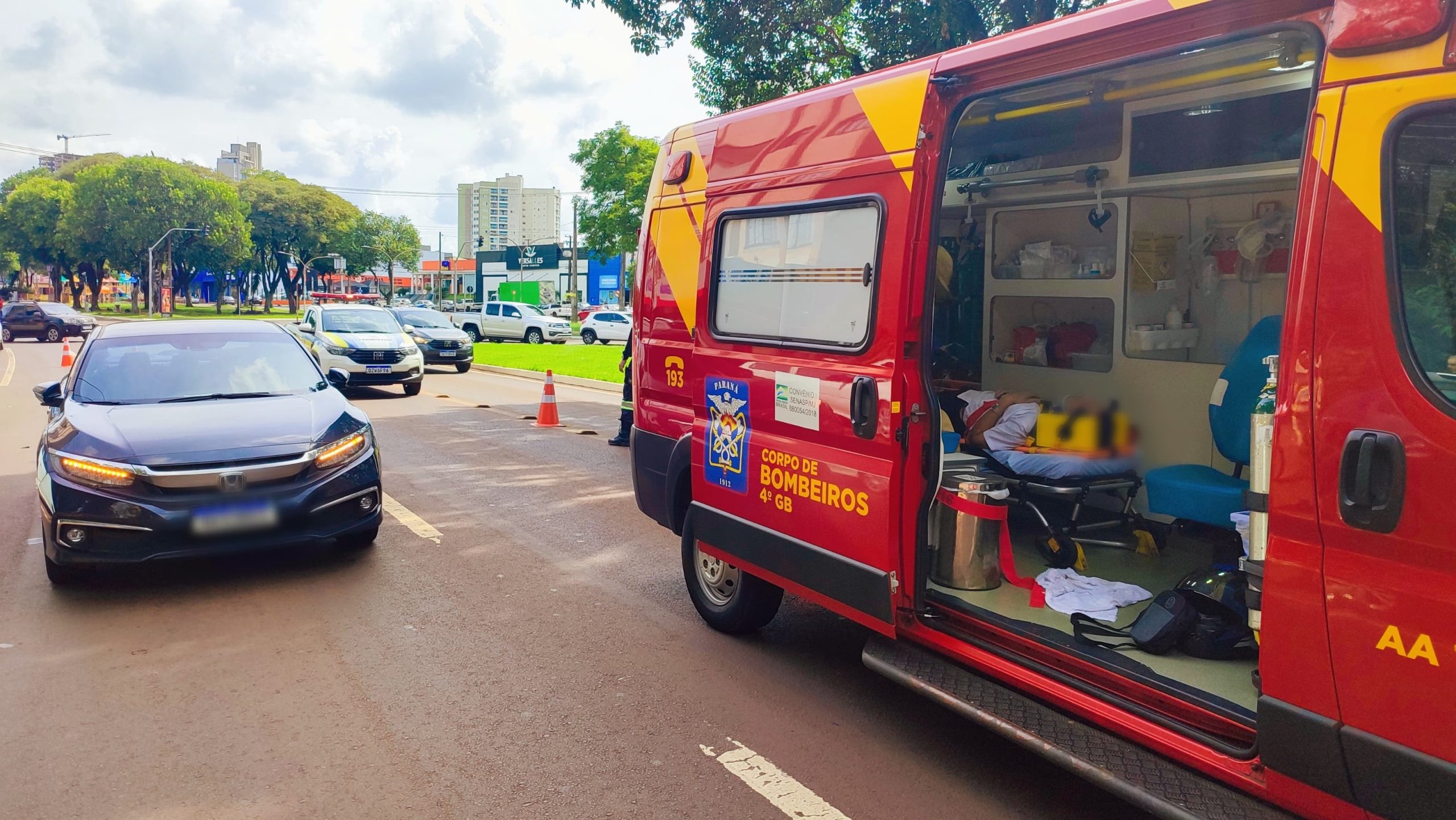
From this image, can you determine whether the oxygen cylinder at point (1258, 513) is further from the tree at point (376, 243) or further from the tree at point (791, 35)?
the tree at point (376, 243)

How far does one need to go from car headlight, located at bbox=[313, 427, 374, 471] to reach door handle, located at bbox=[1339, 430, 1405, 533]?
522 cm

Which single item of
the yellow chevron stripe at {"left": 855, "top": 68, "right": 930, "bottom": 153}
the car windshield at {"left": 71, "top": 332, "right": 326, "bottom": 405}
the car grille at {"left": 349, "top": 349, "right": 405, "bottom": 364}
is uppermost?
the yellow chevron stripe at {"left": 855, "top": 68, "right": 930, "bottom": 153}

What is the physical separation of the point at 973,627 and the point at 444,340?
20.0 metres

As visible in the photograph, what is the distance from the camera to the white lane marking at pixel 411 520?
716cm

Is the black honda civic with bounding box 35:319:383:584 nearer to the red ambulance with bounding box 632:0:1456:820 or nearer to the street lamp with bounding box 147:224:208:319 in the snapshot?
the red ambulance with bounding box 632:0:1456:820

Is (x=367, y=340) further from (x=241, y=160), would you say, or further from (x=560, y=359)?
(x=241, y=160)

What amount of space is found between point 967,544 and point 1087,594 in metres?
0.58

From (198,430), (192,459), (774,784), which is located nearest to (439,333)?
(198,430)

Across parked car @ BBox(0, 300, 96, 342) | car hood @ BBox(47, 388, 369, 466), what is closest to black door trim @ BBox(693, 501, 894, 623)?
car hood @ BBox(47, 388, 369, 466)

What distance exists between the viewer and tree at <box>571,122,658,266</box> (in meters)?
44.5

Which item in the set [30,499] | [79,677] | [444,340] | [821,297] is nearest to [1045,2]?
[821,297]

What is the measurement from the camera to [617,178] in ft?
148

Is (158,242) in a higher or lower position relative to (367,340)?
higher

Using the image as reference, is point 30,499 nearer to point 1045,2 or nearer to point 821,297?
point 821,297
